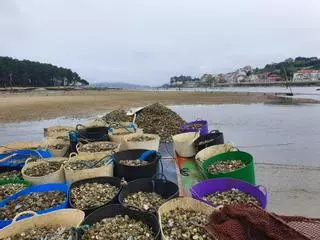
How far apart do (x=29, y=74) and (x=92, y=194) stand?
304 feet

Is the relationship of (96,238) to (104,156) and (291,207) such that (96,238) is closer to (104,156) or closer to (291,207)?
(104,156)

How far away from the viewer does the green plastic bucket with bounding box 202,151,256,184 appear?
4484mm

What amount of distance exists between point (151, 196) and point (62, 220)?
44.2 inches

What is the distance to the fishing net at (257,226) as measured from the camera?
2.37 meters

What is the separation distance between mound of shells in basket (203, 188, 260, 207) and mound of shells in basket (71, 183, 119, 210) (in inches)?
46.2

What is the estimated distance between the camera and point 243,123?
19.9m

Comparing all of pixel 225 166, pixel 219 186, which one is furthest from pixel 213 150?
pixel 219 186

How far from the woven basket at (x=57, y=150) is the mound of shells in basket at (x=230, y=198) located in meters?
3.29

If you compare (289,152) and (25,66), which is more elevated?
(25,66)

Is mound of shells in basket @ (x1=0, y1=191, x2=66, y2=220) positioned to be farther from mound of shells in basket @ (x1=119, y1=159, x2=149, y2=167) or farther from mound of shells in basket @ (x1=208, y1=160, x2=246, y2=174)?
mound of shells in basket @ (x1=208, y1=160, x2=246, y2=174)

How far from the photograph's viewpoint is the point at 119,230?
2.80 meters

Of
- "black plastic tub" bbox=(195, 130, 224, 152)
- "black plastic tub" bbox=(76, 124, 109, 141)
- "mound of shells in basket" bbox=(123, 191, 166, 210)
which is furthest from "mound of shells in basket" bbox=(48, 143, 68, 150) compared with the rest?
"mound of shells in basket" bbox=(123, 191, 166, 210)

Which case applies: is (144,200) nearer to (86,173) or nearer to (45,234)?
(86,173)

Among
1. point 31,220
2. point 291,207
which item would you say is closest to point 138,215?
point 31,220
